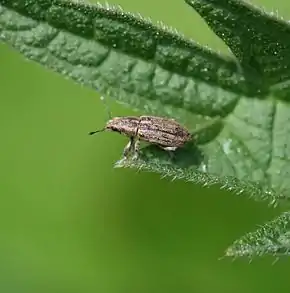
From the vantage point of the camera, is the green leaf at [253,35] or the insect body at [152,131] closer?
the green leaf at [253,35]

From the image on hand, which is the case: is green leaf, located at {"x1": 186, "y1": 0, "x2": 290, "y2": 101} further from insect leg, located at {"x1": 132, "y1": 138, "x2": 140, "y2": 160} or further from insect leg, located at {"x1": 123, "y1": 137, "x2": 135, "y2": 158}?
insect leg, located at {"x1": 123, "y1": 137, "x2": 135, "y2": 158}

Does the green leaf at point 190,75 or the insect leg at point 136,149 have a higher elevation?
the green leaf at point 190,75

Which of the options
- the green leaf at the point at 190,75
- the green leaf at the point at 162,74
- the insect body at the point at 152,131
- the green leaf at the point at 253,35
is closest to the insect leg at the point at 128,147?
the insect body at the point at 152,131

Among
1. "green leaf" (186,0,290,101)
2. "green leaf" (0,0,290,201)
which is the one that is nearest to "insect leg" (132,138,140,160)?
"green leaf" (0,0,290,201)

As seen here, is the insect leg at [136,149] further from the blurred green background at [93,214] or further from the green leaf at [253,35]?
the blurred green background at [93,214]

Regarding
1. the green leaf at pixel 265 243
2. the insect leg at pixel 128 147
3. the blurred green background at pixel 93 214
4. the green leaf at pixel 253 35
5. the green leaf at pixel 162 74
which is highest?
the green leaf at pixel 253 35

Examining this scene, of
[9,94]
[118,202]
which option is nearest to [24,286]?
[118,202]
